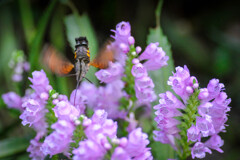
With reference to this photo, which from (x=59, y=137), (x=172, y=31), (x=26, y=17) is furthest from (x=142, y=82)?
(x=172, y=31)

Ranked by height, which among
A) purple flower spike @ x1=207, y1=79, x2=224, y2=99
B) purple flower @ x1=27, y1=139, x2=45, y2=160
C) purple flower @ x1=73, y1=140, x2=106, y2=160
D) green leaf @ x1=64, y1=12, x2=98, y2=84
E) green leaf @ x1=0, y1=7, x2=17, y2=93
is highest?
green leaf @ x1=0, y1=7, x2=17, y2=93

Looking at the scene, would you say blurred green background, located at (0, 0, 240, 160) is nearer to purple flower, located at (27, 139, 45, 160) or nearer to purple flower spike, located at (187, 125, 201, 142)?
purple flower, located at (27, 139, 45, 160)

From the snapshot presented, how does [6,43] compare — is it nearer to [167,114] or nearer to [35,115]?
[35,115]

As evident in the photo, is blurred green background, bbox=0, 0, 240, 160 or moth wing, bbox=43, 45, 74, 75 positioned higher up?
blurred green background, bbox=0, 0, 240, 160

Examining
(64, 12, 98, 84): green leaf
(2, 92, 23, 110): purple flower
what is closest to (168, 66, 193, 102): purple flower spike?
(64, 12, 98, 84): green leaf

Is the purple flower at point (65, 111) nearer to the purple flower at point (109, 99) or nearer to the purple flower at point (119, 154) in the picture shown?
the purple flower at point (119, 154)

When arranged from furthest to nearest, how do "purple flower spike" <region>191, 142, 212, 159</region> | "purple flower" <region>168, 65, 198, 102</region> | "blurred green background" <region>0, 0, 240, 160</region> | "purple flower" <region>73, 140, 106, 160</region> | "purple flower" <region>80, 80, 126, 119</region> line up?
1. "blurred green background" <region>0, 0, 240, 160</region>
2. "purple flower" <region>80, 80, 126, 119</region>
3. "purple flower spike" <region>191, 142, 212, 159</region>
4. "purple flower" <region>168, 65, 198, 102</region>
5. "purple flower" <region>73, 140, 106, 160</region>

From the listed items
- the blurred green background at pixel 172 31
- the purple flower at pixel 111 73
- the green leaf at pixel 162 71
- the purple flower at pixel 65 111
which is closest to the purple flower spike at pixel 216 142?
the green leaf at pixel 162 71
